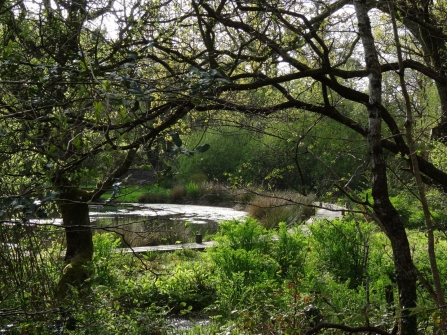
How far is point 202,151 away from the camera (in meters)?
2.28

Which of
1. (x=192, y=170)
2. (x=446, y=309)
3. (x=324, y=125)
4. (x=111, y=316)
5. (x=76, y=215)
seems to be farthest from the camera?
(x=192, y=170)

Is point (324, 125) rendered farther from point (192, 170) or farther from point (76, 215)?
point (76, 215)

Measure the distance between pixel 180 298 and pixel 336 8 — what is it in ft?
14.5

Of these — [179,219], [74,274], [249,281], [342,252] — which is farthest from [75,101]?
[179,219]

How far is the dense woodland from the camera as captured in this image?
9.12 feet

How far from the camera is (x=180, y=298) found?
300 inches

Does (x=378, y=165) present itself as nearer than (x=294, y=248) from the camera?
Yes

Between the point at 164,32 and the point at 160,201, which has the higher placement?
the point at 164,32

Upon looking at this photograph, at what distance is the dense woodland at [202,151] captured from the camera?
9.12 feet

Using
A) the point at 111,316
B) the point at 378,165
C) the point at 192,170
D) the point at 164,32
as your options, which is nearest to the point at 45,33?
the point at 164,32

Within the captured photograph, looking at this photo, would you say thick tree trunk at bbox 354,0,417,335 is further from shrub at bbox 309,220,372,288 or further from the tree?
shrub at bbox 309,220,372,288

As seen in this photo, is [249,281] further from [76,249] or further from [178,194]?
[178,194]

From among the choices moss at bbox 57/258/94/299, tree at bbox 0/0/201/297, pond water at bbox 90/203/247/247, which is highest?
tree at bbox 0/0/201/297

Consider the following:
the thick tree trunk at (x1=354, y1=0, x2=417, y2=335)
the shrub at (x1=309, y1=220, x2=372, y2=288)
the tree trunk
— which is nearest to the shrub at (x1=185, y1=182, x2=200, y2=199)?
the shrub at (x1=309, y1=220, x2=372, y2=288)
